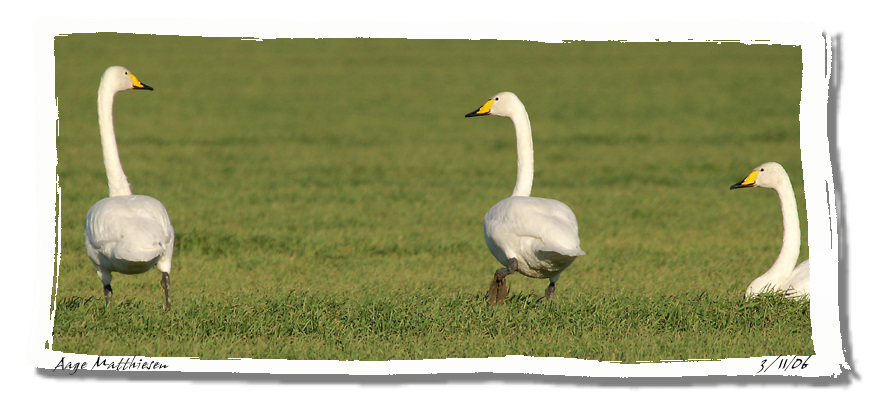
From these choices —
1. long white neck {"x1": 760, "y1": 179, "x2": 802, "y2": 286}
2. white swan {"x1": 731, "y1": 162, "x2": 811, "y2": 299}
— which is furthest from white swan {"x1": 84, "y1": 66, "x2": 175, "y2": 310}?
long white neck {"x1": 760, "y1": 179, "x2": 802, "y2": 286}

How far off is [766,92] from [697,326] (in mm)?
17180

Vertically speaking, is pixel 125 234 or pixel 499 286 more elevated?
pixel 125 234

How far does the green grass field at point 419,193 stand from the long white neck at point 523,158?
0.93 meters

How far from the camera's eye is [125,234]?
→ 9.10 metres

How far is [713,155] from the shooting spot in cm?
2005

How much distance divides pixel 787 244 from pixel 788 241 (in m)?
0.03

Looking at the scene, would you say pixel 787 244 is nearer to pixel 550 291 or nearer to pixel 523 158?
pixel 550 291

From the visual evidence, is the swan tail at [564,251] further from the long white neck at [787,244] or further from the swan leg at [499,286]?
the long white neck at [787,244]

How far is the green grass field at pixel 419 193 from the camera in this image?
29.0ft

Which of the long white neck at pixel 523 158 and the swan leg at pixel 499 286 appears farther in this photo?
the long white neck at pixel 523 158

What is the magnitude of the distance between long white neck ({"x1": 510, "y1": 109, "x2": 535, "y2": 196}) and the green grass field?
935 mm

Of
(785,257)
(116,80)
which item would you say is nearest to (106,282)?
(116,80)

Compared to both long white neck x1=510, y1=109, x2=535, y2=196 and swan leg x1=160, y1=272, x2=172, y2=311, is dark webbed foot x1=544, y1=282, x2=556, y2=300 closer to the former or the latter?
long white neck x1=510, y1=109, x2=535, y2=196

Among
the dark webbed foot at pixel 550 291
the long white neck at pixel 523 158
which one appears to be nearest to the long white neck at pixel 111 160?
the long white neck at pixel 523 158
